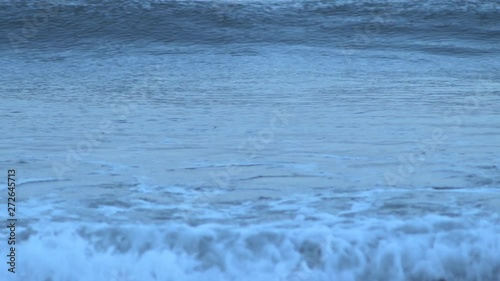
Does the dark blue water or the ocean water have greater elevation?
the ocean water

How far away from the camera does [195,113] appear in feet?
18.5

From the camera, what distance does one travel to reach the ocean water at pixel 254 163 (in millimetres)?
2891

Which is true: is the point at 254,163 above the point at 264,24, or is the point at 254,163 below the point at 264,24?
above

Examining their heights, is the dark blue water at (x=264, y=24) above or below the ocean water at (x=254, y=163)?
below

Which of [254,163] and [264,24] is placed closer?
[254,163]

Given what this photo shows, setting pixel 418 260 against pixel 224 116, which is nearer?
pixel 418 260

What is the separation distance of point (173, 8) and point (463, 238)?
905cm

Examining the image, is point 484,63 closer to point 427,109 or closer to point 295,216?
point 427,109

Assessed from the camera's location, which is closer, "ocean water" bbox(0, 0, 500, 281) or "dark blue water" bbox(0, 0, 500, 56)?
"ocean water" bbox(0, 0, 500, 281)

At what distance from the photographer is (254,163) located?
4.11 metres

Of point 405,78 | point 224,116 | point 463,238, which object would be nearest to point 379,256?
point 463,238

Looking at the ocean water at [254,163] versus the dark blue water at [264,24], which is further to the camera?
the dark blue water at [264,24]

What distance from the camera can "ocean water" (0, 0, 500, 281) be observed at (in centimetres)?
289

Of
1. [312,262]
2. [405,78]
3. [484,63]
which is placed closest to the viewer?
[312,262]
